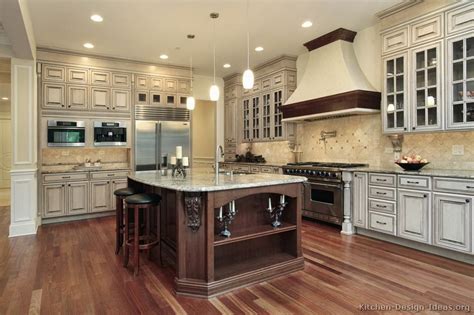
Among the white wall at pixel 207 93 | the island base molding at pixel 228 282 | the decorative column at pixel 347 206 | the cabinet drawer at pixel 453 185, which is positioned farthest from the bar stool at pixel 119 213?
the white wall at pixel 207 93

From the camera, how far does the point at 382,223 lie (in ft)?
13.0

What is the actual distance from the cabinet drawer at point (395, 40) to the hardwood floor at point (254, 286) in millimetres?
2705

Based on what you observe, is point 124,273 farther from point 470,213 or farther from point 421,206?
point 470,213

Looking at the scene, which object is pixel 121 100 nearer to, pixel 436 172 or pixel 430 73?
pixel 430 73

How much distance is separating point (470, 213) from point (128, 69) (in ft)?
19.9

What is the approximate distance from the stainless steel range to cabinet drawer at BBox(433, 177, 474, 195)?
1.26 metres

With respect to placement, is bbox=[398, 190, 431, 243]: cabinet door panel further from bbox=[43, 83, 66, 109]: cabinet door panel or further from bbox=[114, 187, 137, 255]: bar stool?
bbox=[43, 83, 66, 109]: cabinet door panel

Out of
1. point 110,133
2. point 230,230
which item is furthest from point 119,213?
point 110,133

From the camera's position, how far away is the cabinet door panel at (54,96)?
5.32 meters

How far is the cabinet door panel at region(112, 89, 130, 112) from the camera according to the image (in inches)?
234

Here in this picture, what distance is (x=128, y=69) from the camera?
611 centimetres

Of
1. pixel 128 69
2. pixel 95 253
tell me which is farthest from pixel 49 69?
pixel 95 253

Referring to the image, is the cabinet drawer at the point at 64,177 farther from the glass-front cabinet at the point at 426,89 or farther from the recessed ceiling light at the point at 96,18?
the glass-front cabinet at the point at 426,89

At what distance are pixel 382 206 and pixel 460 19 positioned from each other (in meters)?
2.40
